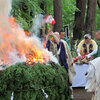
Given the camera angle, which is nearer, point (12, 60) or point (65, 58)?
point (12, 60)

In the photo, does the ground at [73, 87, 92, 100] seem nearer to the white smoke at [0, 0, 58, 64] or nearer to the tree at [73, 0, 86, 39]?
the white smoke at [0, 0, 58, 64]

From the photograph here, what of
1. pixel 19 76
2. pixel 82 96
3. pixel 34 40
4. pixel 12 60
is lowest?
pixel 82 96

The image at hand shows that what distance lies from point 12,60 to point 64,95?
1.61 m

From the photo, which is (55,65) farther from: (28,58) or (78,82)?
(78,82)

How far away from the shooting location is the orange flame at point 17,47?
20.7ft

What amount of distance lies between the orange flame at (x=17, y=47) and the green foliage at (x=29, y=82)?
666mm

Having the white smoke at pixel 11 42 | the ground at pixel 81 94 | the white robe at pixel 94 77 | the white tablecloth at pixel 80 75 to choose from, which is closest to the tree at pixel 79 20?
the white tablecloth at pixel 80 75

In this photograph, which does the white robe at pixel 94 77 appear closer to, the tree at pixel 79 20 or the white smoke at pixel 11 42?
the white smoke at pixel 11 42

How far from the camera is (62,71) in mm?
6000

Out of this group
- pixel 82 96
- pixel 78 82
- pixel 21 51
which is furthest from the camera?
pixel 78 82

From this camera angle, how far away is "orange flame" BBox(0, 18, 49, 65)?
20.7ft

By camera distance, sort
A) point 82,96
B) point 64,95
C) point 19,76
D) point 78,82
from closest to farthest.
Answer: point 19,76, point 64,95, point 82,96, point 78,82

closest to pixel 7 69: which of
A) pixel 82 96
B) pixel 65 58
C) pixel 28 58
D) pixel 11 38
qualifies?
pixel 28 58

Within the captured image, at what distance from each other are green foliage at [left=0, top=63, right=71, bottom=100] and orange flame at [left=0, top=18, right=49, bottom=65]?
26.2 inches
